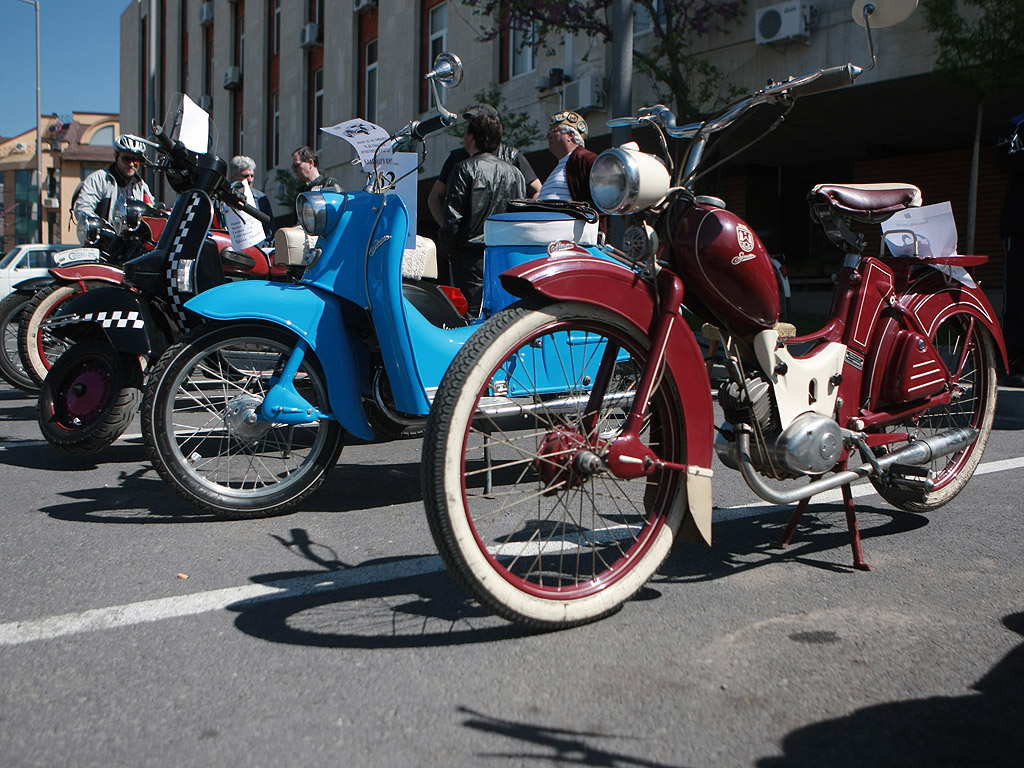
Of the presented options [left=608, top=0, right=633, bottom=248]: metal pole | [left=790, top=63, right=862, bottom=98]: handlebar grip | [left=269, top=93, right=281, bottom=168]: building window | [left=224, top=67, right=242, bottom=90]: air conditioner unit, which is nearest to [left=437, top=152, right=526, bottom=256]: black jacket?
[left=790, top=63, right=862, bottom=98]: handlebar grip

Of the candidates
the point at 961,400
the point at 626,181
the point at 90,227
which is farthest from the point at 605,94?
the point at 626,181

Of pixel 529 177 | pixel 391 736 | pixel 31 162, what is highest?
pixel 31 162

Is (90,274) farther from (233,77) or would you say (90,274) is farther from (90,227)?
(233,77)

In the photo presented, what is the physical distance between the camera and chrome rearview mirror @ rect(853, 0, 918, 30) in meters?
2.85

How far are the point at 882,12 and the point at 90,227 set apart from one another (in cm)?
617

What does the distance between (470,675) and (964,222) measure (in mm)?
16150

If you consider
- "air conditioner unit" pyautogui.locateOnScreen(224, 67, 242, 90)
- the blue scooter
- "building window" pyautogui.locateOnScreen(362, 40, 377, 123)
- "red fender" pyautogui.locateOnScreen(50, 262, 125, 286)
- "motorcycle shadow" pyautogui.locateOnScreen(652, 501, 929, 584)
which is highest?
"air conditioner unit" pyautogui.locateOnScreen(224, 67, 242, 90)

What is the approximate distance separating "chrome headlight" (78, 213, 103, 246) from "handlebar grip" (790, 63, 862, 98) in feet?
19.3

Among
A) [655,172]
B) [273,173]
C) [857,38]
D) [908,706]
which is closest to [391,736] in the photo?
[908,706]

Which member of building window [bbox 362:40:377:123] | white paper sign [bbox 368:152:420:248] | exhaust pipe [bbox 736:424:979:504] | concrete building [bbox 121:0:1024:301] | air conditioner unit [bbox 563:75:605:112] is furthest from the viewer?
building window [bbox 362:40:377:123]

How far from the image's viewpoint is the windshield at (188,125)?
15.9 feet

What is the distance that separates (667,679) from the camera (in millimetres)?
2285

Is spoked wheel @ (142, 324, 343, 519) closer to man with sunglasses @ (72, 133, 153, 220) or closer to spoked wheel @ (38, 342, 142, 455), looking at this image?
spoked wheel @ (38, 342, 142, 455)

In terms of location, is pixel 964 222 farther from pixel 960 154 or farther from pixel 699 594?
pixel 699 594
